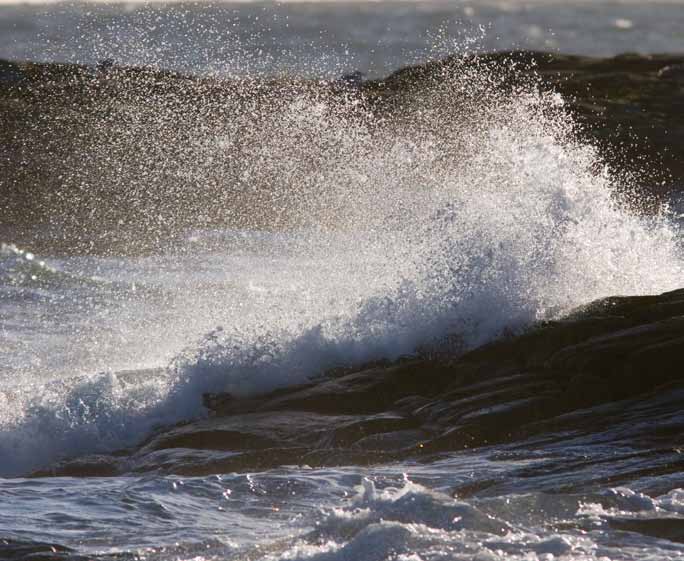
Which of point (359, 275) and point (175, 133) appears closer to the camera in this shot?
point (359, 275)

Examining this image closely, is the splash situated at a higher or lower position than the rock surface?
lower

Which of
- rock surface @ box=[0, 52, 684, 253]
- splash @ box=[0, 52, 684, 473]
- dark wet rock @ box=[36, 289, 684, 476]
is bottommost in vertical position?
dark wet rock @ box=[36, 289, 684, 476]

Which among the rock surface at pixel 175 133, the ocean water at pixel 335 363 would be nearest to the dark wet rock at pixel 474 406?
the ocean water at pixel 335 363

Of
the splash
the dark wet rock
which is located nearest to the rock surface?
the splash

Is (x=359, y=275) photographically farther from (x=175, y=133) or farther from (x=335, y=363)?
(x=175, y=133)

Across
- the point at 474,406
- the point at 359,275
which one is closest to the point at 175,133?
the point at 359,275

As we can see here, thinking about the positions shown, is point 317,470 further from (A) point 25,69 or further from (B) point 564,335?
(A) point 25,69

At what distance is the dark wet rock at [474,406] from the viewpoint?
30.1 ft

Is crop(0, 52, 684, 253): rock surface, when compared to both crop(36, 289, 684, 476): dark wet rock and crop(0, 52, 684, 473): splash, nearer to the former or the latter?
crop(0, 52, 684, 473): splash

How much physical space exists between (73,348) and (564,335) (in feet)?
21.1

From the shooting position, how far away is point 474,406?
9773 mm

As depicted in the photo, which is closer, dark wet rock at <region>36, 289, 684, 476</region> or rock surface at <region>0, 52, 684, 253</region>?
dark wet rock at <region>36, 289, 684, 476</region>

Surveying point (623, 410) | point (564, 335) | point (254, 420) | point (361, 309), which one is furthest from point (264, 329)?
point (623, 410)

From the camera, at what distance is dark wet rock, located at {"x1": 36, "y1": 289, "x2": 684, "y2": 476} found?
918 centimetres
